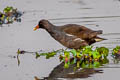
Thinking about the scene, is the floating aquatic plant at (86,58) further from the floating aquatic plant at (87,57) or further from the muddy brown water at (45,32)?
the muddy brown water at (45,32)

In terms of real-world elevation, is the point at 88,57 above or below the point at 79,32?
below

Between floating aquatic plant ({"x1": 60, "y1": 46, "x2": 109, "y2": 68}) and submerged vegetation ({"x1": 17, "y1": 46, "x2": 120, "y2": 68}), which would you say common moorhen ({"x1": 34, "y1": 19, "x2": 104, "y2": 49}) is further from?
floating aquatic plant ({"x1": 60, "y1": 46, "x2": 109, "y2": 68})

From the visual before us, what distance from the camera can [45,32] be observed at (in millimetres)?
18031

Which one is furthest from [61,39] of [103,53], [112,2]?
[112,2]

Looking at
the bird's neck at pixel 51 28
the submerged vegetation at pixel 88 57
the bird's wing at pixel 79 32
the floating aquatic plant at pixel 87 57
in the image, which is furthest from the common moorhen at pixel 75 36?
the floating aquatic plant at pixel 87 57

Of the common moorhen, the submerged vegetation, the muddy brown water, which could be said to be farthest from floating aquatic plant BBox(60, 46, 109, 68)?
the common moorhen

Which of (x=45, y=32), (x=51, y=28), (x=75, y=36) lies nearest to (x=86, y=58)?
(x=75, y=36)

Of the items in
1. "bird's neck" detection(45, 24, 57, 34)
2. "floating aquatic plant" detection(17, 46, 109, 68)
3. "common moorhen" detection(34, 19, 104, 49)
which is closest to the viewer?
"floating aquatic plant" detection(17, 46, 109, 68)

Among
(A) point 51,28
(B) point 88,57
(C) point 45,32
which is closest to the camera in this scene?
(B) point 88,57

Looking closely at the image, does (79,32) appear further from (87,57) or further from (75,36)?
(87,57)

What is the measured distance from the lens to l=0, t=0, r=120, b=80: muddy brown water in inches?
504

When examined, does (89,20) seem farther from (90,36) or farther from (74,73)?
(74,73)

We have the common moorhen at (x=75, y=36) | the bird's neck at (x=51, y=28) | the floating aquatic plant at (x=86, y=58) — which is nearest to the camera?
the floating aquatic plant at (x=86, y=58)

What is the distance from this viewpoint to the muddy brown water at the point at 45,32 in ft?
42.0
